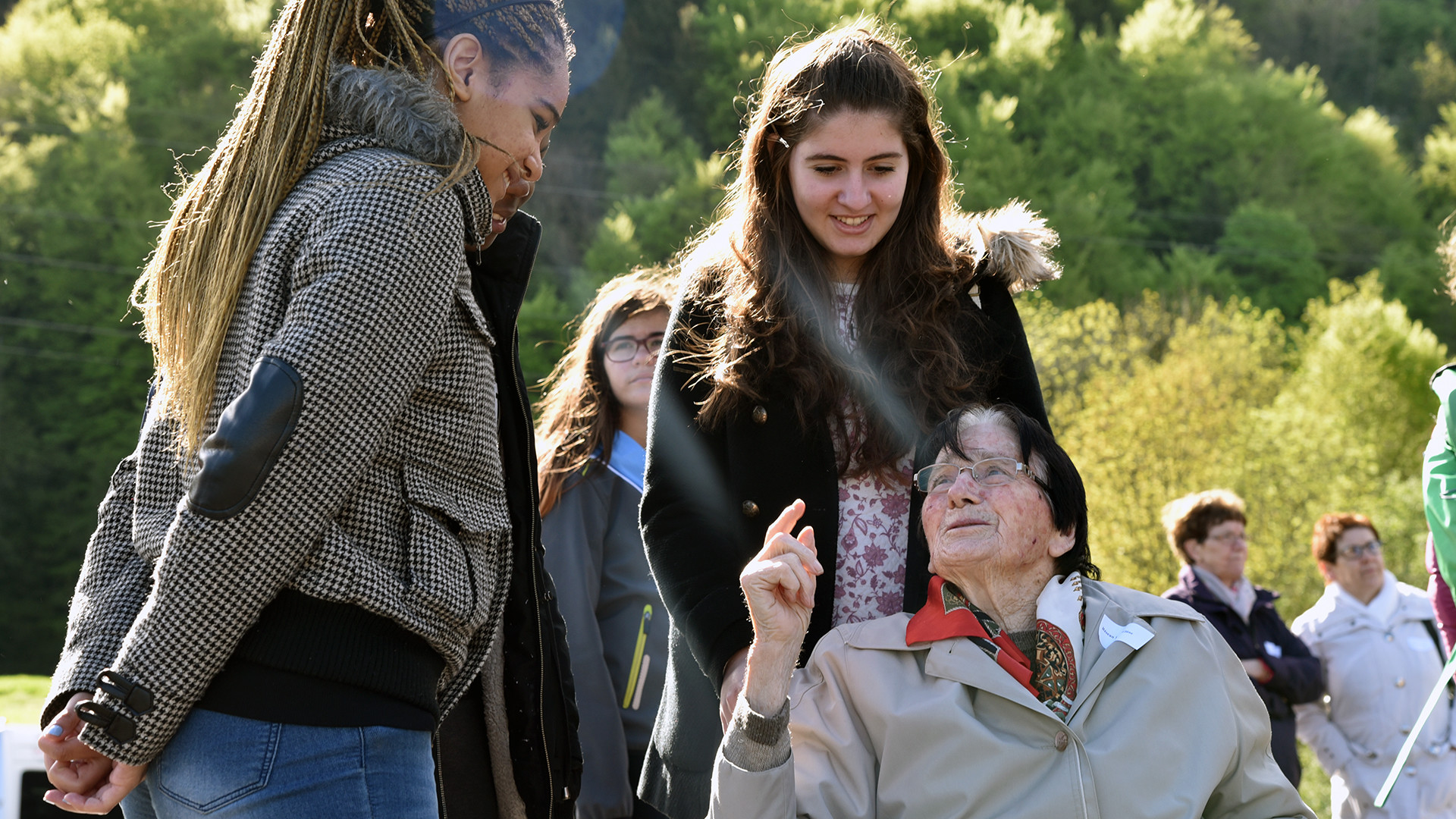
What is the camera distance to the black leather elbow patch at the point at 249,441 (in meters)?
1.81

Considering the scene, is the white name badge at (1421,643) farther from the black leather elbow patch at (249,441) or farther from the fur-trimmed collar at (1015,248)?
the black leather elbow patch at (249,441)

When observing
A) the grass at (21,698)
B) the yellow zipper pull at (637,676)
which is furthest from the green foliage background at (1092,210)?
the yellow zipper pull at (637,676)

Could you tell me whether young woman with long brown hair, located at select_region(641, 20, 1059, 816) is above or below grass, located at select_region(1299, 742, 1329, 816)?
above

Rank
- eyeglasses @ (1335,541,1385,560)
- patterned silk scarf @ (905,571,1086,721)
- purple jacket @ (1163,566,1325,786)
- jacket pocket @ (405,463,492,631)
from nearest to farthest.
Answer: jacket pocket @ (405,463,492,631) → patterned silk scarf @ (905,571,1086,721) → purple jacket @ (1163,566,1325,786) → eyeglasses @ (1335,541,1385,560)

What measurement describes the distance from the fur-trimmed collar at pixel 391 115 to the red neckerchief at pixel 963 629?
3.95 feet

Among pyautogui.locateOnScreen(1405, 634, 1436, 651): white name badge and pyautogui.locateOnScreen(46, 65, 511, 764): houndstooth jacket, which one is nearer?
pyautogui.locateOnScreen(46, 65, 511, 764): houndstooth jacket

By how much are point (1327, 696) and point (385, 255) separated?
20.6ft

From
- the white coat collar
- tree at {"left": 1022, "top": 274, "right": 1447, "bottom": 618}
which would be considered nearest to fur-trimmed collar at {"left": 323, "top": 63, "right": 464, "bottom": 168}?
the white coat collar

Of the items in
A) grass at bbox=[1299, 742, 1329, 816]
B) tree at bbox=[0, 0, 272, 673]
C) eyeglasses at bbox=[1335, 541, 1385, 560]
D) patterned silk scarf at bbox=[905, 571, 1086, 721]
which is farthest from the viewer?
tree at bbox=[0, 0, 272, 673]

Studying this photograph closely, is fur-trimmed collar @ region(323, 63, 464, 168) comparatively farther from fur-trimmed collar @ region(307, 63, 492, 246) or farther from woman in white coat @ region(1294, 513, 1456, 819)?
woman in white coat @ region(1294, 513, 1456, 819)

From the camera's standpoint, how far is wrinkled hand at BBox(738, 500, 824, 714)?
221 centimetres

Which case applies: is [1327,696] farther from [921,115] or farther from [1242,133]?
[1242,133]

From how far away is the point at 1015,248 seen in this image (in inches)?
111

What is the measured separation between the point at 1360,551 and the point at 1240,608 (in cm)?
90
